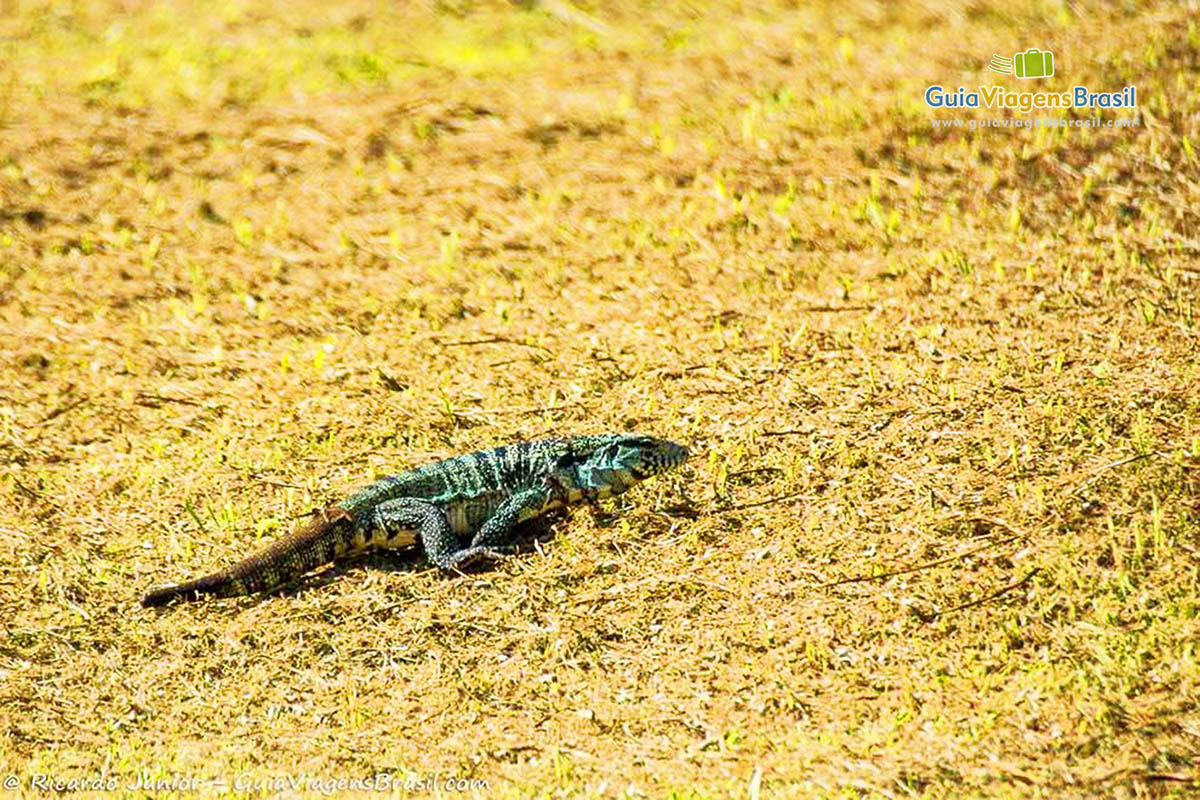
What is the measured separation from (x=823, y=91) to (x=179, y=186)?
555 centimetres

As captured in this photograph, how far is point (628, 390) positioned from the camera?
908 cm

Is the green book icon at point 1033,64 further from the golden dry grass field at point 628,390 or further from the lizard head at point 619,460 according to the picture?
the lizard head at point 619,460

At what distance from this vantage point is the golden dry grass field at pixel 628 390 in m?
6.57

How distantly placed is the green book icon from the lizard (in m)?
5.97

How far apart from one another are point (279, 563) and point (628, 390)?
253 centimetres

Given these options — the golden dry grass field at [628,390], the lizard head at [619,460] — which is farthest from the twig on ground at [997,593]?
the lizard head at [619,460]

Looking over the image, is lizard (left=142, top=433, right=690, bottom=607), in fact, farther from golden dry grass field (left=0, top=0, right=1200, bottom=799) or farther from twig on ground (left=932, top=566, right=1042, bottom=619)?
twig on ground (left=932, top=566, right=1042, bottom=619)

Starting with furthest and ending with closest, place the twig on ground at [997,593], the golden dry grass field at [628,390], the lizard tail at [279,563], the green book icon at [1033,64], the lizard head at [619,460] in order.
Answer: the green book icon at [1033,64] → the lizard head at [619,460] → the lizard tail at [279,563] → the twig on ground at [997,593] → the golden dry grass field at [628,390]

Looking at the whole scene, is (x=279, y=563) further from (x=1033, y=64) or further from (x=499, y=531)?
(x=1033, y=64)

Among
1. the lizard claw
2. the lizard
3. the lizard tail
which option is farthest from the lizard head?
the lizard tail

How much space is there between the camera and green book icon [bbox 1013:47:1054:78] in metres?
12.3

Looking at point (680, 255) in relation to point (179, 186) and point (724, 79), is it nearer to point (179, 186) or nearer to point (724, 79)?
point (724, 79)

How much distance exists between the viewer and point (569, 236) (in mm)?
11078

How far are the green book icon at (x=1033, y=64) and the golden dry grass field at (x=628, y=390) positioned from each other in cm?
21
